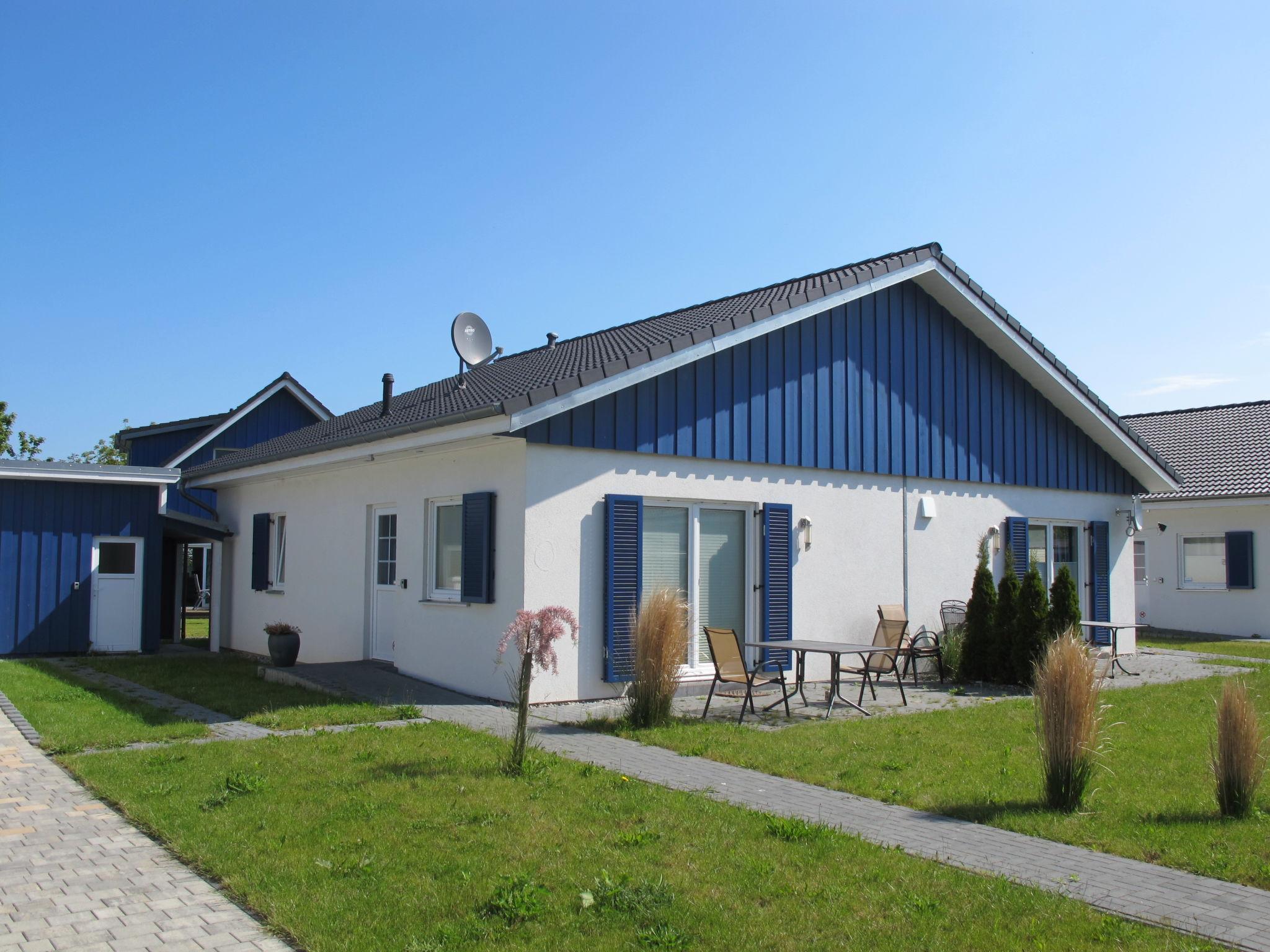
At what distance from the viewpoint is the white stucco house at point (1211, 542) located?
68.7 feet

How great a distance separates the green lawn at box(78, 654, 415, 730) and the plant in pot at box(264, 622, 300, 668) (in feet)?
1.19

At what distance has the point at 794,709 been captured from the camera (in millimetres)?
10523

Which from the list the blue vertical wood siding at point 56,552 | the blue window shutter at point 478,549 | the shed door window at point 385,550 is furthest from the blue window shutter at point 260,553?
the blue window shutter at point 478,549

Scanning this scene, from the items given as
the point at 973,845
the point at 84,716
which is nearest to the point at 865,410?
the point at 973,845

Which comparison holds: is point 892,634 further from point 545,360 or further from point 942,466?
point 545,360

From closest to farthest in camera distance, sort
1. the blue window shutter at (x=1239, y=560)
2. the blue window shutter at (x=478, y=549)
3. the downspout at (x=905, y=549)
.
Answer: the blue window shutter at (x=478, y=549) → the downspout at (x=905, y=549) → the blue window shutter at (x=1239, y=560)

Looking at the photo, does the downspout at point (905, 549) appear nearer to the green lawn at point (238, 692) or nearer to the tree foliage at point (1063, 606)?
the tree foliage at point (1063, 606)

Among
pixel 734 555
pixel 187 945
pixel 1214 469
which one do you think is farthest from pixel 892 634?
pixel 1214 469

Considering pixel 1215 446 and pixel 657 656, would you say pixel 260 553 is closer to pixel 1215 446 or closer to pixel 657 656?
pixel 657 656

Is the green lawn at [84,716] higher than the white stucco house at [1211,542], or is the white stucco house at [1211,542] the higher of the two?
the white stucco house at [1211,542]

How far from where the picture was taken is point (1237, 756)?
6.18 metres

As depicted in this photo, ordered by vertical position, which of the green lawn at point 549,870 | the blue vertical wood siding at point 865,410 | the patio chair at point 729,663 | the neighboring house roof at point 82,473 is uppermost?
the blue vertical wood siding at point 865,410

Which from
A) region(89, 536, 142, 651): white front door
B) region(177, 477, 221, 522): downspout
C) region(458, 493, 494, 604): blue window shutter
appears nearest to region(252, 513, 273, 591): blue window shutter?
region(177, 477, 221, 522): downspout

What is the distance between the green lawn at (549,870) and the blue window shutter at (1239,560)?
18608mm
